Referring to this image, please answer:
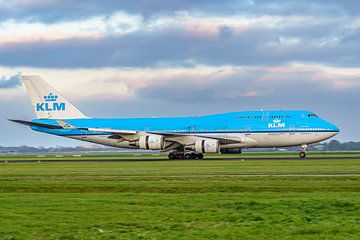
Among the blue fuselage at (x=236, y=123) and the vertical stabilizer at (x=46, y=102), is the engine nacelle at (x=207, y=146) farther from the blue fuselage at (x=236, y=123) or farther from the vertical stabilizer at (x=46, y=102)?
the vertical stabilizer at (x=46, y=102)

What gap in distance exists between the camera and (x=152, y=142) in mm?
66875

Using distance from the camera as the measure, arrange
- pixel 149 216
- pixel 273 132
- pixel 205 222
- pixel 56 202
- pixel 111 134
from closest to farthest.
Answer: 1. pixel 205 222
2. pixel 149 216
3. pixel 56 202
4. pixel 273 132
5. pixel 111 134

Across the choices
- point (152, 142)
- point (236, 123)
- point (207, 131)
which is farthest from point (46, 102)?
point (236, 123)

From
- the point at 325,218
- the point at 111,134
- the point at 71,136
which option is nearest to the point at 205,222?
the point at 325,218

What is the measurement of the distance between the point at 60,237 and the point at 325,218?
7199 mm

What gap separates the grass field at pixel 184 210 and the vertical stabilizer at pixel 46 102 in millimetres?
45791

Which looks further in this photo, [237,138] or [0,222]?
[237,138]

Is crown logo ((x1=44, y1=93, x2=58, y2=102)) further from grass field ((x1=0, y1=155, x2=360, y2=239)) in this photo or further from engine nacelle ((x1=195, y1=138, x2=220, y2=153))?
grass field ((x1=0, y1=155, x2=360, y2=239))

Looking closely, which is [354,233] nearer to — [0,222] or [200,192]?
[0,222]

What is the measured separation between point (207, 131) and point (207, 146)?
3.54m

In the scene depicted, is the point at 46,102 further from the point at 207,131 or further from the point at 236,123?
the point at 236,123

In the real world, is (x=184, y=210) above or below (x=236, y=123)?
below

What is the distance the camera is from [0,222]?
17.6m

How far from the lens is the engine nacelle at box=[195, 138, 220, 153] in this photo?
→ 65.1m
